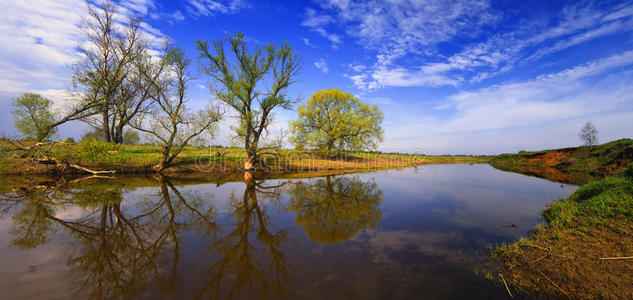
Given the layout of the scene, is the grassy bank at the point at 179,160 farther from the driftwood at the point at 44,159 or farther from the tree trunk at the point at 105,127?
the tree trunk at the point at 105,127

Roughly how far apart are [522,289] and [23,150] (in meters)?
28.4

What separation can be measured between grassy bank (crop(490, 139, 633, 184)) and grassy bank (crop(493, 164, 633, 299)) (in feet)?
41.6

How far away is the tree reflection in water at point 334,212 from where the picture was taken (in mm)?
6039

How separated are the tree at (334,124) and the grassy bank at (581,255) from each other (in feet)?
82.9

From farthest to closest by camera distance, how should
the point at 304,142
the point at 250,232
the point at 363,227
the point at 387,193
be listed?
the point at 304,142, the point at 387,193, the point at 363,227, the point at 250,232

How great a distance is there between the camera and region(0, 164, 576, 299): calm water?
11.2 feet

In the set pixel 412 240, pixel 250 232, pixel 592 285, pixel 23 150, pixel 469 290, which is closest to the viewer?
pixel 592 285

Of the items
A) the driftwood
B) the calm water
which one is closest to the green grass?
the calm water

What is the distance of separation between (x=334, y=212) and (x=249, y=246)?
380cm

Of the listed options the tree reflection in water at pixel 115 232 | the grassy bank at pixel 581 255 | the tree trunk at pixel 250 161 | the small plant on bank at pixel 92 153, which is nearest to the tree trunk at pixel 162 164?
the small plant on bank at pixel 92 153

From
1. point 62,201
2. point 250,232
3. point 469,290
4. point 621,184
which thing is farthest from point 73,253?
point 621,184

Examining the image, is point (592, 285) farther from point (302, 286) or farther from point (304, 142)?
point (304, 142)

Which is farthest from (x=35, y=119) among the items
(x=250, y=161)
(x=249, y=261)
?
(x=249, y=261)

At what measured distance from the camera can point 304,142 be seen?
101 feet
